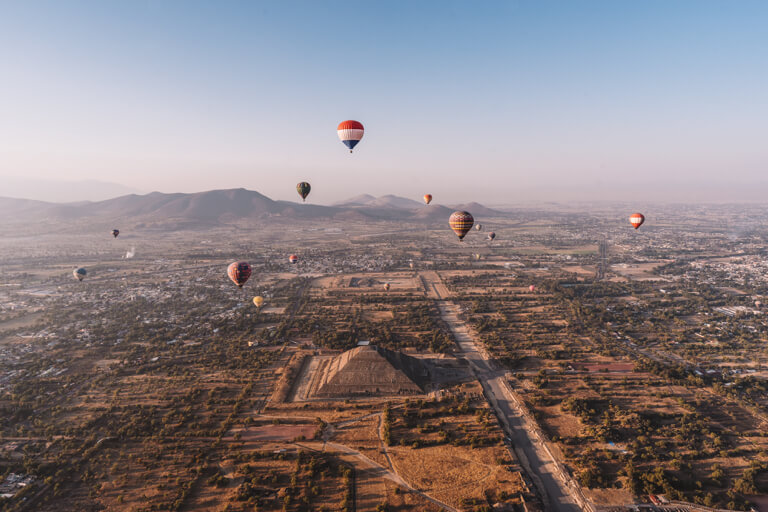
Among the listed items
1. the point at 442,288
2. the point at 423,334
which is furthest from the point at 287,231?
the point at 423,334

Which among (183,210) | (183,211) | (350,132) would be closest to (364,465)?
(350,132)

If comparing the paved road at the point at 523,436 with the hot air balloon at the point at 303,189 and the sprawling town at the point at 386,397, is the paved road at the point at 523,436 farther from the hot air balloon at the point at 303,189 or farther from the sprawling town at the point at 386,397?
the hot air balloon at the point at 303,189

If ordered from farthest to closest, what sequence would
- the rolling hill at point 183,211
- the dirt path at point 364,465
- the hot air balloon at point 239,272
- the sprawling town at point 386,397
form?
the rolling hill at point 183,211, the hot air balloon at point 239,272, the sprawling town at point 386,397, the dirt path at point 364,465

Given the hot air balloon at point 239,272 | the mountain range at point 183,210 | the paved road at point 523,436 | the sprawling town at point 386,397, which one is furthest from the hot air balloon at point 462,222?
the mountain range at point 183,210

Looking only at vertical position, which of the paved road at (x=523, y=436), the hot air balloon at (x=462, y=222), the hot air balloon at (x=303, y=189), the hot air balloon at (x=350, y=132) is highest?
the hot air balloon at (x=350, y=132)

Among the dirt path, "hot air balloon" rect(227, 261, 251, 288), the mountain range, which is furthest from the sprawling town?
the mountain range

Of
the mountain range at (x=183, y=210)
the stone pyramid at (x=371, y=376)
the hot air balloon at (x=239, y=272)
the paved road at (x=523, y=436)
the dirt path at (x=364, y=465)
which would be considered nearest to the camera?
the dirt path at (x=364, y=465)

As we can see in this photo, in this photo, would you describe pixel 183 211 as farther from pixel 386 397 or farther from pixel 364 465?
pixel 364 465
